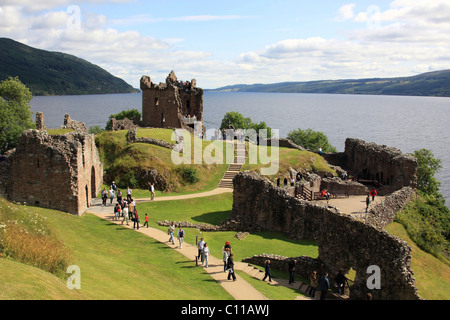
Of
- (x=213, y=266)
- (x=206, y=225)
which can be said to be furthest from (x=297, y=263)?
(x=206, y=225)

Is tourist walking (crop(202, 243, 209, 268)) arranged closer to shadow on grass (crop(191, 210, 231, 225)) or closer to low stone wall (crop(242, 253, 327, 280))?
low stone wall (crop(242, 253, 327, 280))

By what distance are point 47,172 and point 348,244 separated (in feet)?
75.2

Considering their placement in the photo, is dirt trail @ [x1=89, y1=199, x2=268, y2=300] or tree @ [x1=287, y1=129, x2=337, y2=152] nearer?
dirt trail @ [x1=89, y1=199, x2=268, y2=300]

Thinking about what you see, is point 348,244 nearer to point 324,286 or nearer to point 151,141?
point 324,286

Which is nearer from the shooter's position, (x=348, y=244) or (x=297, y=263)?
(x=348, y=244)

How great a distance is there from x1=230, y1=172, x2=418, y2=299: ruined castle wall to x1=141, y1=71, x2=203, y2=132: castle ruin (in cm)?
3593

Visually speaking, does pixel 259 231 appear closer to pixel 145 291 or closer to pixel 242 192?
pixel 242 192

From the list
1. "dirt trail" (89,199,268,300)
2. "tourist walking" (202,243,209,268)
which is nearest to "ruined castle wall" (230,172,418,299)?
"dirt trail" (89,199,268,300)

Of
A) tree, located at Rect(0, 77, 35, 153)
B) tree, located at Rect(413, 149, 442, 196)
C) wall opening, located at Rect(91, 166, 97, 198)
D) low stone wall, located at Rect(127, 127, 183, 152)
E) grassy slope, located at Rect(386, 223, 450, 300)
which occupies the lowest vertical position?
grassy slope, located at Rect(386, 223, 450, 300)

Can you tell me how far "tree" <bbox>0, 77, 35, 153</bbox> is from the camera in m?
59.7

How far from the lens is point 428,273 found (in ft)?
94.7

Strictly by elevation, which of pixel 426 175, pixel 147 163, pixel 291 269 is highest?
pixel 147 163

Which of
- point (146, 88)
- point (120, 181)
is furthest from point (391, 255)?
point (146, 88)

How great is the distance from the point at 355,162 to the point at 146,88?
1554 inches
